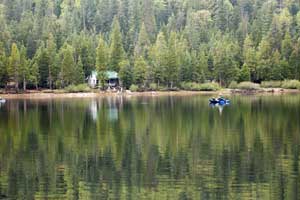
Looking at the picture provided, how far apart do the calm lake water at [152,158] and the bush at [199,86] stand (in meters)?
68.7

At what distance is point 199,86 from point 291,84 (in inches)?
778

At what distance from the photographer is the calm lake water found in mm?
32281

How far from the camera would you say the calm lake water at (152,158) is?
32281mm

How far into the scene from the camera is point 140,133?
57.6 m

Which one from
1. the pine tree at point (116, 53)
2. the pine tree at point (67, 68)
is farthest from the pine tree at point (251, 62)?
the pine tree at point (67, 68)

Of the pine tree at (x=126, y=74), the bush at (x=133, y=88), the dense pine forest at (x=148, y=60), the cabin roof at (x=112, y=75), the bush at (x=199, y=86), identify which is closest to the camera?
the dense pine forest at (x=148, y=60)

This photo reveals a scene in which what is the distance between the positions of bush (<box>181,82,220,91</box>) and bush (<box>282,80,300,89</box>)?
568 inches

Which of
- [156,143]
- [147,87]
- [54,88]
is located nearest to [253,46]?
[147,87]

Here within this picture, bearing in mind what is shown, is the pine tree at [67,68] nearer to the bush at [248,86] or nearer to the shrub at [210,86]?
the shrub at [210,86]

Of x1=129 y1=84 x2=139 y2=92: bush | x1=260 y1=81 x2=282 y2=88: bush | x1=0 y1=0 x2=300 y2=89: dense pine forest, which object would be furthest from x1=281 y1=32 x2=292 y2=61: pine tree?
x1=129 y1=84 x2=139 y2=92: bush

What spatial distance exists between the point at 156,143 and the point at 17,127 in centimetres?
1968

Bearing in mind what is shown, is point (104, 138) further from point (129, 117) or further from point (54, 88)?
point (54, 88)

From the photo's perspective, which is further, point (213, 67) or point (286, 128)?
point (213, 67)

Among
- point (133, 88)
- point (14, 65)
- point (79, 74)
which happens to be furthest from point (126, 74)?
point (14, 65)
